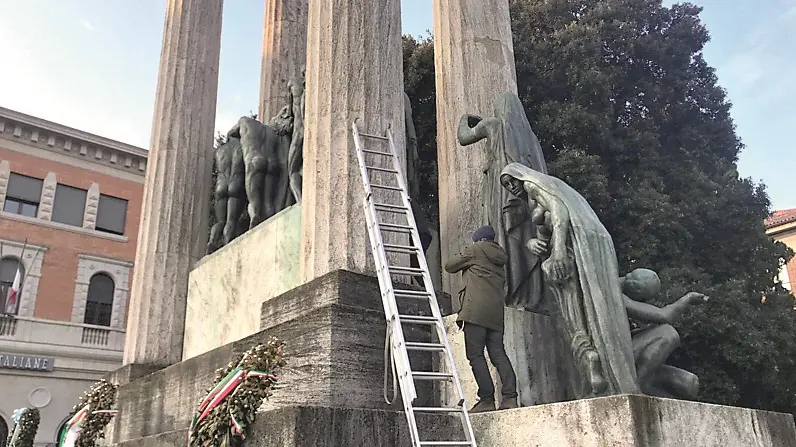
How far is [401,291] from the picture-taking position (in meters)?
5.24

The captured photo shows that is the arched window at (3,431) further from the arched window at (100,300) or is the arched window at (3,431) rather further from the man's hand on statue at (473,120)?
the man's hand on statue at (473,120)

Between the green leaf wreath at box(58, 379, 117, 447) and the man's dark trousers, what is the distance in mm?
5593

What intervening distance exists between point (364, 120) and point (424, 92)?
445 inches

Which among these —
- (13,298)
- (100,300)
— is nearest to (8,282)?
(13,298)

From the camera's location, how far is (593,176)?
15.4 meters

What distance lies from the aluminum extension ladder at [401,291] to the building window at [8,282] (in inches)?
984

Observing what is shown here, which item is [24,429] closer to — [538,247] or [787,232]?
[538,247]

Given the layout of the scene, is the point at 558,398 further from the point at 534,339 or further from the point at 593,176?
the point at 593,176

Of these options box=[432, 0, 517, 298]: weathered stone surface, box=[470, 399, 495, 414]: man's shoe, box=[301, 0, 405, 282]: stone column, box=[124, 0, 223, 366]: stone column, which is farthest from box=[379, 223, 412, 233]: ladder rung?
box=[124, 0, 223, 366]: stone column

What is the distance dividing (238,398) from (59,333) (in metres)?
26.2

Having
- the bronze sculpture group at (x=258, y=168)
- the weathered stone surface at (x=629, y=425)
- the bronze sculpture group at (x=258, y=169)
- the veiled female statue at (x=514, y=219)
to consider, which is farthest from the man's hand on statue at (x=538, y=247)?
the bronze sculpture group at (x=258, y=168)

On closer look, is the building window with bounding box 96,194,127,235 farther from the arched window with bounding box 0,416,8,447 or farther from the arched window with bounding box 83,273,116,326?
the arched window with bounding box 0,416,8,447

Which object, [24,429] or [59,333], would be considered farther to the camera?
[59,333]

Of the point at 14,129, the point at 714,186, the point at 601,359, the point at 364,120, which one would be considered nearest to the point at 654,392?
the point at 601,359
